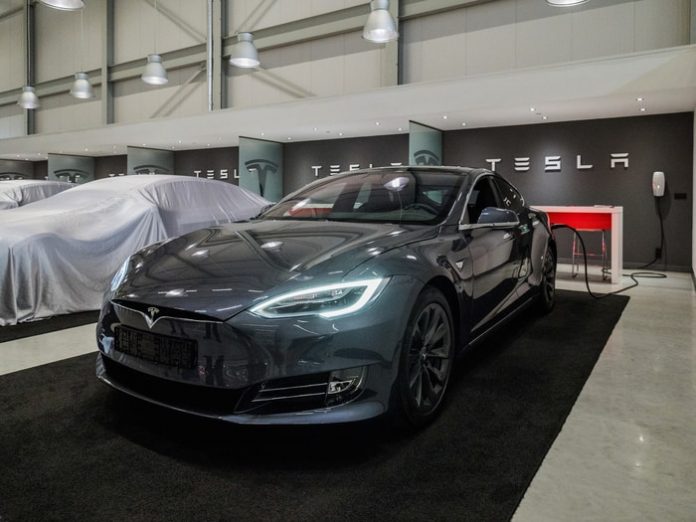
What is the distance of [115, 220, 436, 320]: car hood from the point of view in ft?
5.67

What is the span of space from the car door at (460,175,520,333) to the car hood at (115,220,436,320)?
0.37m

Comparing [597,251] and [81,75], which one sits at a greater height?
[81,75]

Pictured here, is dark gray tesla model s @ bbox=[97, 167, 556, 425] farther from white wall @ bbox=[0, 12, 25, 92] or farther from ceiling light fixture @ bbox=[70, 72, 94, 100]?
white wall @ bbox=[0, 12, 25, 92]

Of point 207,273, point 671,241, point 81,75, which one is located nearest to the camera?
point 207,273

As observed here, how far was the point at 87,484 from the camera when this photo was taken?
5.30 feet

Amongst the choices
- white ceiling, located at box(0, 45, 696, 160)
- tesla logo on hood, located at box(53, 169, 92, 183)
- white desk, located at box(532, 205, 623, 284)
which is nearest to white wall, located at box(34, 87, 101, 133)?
tesla logo on hood, located at box(53, 169, 92, 183)

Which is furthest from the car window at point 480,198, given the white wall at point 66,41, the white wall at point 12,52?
the white wall at point 12,52

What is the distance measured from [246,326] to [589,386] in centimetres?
179

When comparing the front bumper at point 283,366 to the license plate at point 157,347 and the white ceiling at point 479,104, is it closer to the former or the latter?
the license plate at point 157,347

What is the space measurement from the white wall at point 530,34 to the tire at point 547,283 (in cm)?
561

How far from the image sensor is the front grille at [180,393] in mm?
1672

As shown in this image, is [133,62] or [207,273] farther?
[133,62]

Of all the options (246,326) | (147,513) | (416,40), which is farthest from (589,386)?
(416,40)

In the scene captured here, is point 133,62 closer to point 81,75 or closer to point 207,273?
point 81,75
